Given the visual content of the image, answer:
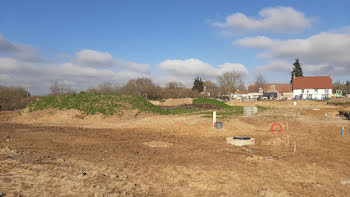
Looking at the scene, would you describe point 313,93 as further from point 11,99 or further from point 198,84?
point 11,99

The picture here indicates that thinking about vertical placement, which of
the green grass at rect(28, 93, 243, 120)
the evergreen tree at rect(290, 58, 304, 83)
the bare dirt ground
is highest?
the evergreen tree at rect(290, 58, 304, 83)

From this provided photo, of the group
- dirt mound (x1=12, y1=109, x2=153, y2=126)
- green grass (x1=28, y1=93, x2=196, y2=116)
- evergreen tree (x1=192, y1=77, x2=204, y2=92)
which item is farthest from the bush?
evergreen tree (x1=192, y1=77, x2=204, y2=92)

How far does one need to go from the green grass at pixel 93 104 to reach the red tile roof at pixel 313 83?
56.9 meters

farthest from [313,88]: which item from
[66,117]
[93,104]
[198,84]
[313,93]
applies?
[66,117]

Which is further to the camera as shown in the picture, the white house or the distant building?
the distant building

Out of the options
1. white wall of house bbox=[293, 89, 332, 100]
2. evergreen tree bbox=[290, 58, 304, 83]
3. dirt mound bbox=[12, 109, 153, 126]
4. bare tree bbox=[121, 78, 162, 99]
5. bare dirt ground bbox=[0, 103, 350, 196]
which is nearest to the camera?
bare dirt ground bbox=[0, 103, 350, 196]

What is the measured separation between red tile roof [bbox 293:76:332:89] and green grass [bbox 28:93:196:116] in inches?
2239

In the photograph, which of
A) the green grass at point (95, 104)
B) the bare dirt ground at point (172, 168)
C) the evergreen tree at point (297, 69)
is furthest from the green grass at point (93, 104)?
the evergreen tree at point (297, 69)

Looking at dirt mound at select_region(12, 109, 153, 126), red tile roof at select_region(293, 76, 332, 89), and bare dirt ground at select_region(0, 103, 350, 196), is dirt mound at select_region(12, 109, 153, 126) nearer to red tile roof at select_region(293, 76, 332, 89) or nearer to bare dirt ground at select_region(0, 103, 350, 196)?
bare dirt ground at select_region(0, 103, 350, 196)

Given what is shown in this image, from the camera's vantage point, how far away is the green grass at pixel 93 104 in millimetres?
22609

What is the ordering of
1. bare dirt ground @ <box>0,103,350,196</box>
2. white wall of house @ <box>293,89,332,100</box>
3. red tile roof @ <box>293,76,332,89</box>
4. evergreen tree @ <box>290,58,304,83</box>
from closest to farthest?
bare dirt ground @ <box>0,103,350,196</box> → white wall of house @ <box>293,89,332,100</box> → red tile roof @ <box>293,76,332,89</box> → evergreen tree @ <box>290,58,304,83</box>

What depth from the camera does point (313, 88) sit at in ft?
225

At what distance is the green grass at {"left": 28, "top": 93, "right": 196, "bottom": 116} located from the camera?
22.6 metres

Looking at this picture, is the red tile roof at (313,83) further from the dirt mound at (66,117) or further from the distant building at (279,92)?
the dirt mound at (66,117)
